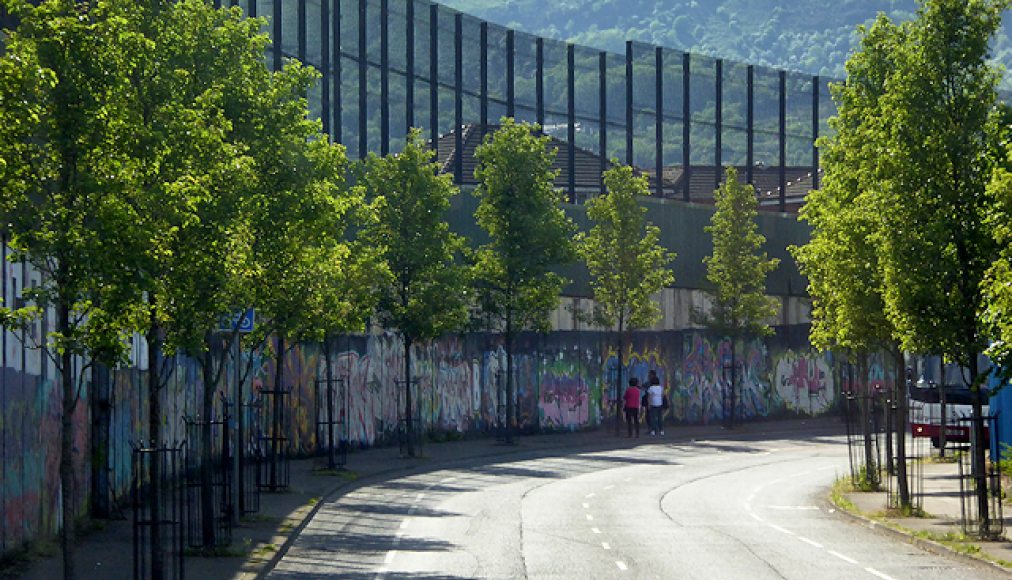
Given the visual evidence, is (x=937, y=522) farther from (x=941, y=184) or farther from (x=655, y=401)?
(x=655, y=401)

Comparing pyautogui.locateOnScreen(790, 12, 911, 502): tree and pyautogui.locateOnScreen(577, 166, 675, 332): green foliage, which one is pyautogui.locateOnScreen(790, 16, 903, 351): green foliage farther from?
pyautogui.locateOnScreen(577, 166, 675, 332): green foliage

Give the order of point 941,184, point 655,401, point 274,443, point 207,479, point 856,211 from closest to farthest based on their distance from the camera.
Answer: point 207,479
point 941,184
point 856,211
point 274,443
point 655,401

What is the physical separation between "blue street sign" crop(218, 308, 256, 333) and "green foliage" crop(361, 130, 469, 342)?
1728 centimetres

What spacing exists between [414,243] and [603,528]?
17579 mm

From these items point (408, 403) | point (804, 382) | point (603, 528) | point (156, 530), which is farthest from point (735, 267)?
point (156, 530)

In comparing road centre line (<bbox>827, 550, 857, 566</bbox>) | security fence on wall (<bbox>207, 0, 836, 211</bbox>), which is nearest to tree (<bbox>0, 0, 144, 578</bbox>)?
road centre line (<bbox>827, 550, 857, 566</bbox>)

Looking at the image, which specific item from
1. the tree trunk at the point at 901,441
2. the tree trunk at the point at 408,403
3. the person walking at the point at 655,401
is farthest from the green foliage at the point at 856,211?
the person walking at the point at 655,401

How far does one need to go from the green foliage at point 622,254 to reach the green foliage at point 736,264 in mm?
5028

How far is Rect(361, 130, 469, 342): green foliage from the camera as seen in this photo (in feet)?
140

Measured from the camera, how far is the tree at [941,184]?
24.5 meters

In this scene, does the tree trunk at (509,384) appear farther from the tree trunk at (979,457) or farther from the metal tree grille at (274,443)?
the tree trunk at (979,457)

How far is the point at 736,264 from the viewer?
5850cm

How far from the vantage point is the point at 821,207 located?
31906 mm

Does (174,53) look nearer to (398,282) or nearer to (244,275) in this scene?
(244,275)
